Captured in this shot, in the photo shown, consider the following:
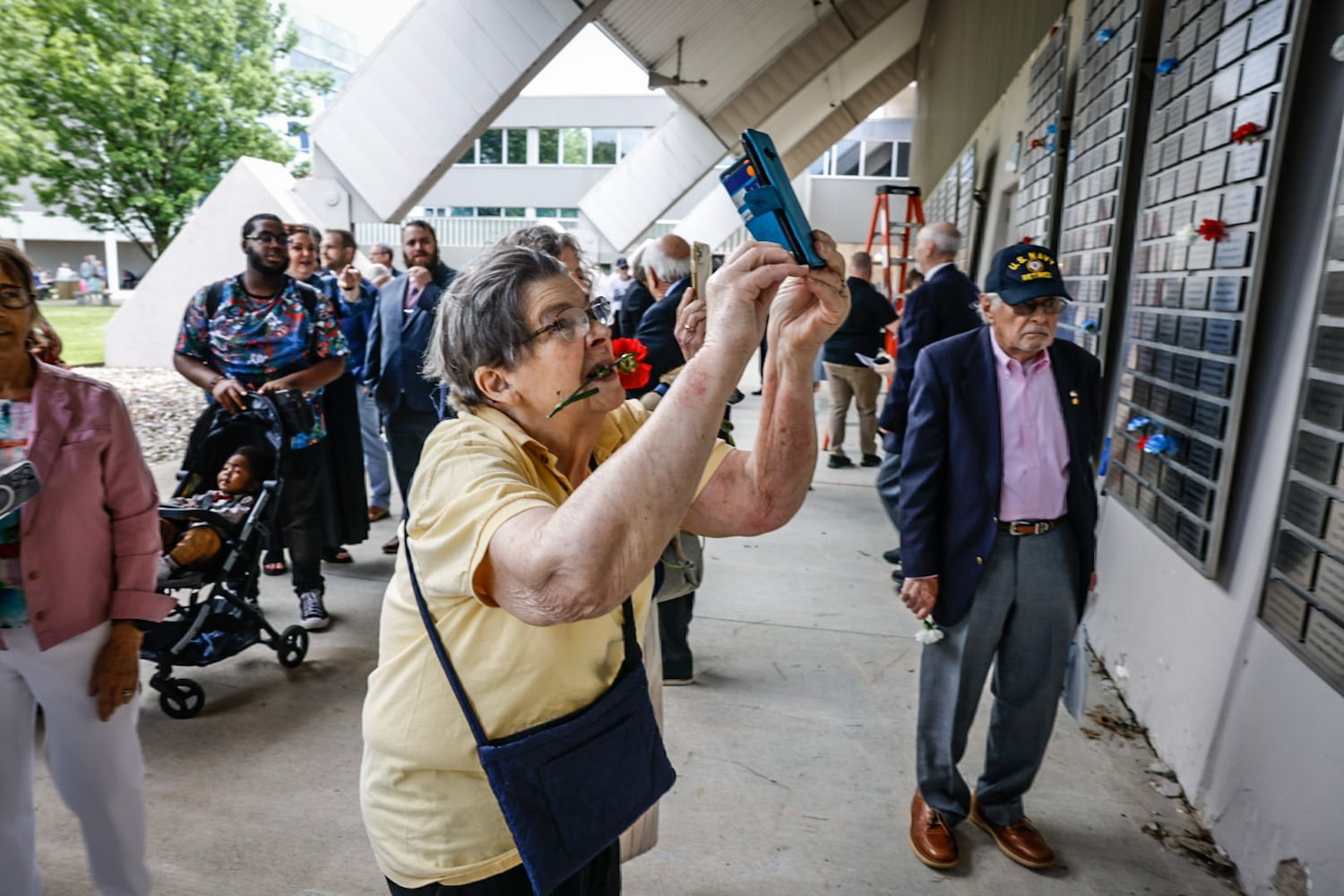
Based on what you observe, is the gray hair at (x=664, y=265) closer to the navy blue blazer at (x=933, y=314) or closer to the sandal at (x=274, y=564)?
the navy blue blazer at (x=933, y=314)

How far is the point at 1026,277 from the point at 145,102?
49.0ft

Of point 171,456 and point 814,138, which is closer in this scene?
point 171,456

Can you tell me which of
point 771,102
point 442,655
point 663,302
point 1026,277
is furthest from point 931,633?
point 771,102

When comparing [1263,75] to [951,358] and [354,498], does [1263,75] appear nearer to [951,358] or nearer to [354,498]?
[951,358]

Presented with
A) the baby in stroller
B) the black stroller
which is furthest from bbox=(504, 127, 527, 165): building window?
the baby in stroller

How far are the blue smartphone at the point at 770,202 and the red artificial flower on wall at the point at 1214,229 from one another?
2248mm

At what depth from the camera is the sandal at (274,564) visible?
5.20m

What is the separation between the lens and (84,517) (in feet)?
6.54

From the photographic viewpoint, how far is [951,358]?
2.67 meters

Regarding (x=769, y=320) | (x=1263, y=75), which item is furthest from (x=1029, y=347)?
(x=769, y=320)

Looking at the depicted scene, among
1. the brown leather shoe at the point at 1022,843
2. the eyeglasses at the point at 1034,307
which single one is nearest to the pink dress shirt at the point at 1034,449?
the eyeglasses at the point at 1034,307

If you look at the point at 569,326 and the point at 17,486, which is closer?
the point at 569,326

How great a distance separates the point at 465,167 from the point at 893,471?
35.1m

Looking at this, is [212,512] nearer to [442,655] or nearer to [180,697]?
[180,697]
